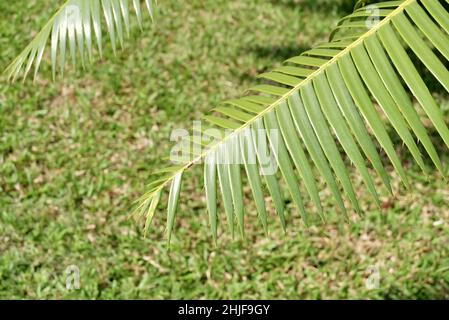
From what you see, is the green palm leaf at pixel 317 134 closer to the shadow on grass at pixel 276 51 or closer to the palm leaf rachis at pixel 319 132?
the palm leaf rachis at pixel 319 132

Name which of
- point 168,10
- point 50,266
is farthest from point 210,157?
point 168,10

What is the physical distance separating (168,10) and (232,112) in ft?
11.5

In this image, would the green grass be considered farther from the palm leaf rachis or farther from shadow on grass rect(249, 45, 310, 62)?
the palm leaf rachis

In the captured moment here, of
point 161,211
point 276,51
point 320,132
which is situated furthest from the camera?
point 276,51

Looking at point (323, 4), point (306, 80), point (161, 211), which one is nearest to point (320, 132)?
point (306, 80)

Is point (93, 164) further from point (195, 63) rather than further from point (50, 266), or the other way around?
point (195, 63)

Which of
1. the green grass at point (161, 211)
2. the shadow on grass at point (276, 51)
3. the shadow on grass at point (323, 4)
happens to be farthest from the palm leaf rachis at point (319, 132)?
the shadow on grass at point (323, 4)

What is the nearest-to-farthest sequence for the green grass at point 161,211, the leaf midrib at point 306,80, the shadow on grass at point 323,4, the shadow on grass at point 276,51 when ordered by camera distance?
the leaf midrib at point 306,80
the green grass at point 161,211
the shadow on grass at point 276,51
the shadow on grass at point 323,4

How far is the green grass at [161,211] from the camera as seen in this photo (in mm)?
2898

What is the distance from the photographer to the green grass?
2.90 meters

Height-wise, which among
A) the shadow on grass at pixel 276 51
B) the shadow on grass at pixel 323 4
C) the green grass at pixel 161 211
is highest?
the shadow on grass at pixel 323 4

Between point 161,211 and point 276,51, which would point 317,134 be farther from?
point 276,51

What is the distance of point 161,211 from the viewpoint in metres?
3.21

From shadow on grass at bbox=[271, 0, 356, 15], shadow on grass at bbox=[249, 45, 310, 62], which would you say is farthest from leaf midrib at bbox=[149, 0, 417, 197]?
shadow on grass at bbox=[271, 0, 356, 15]
